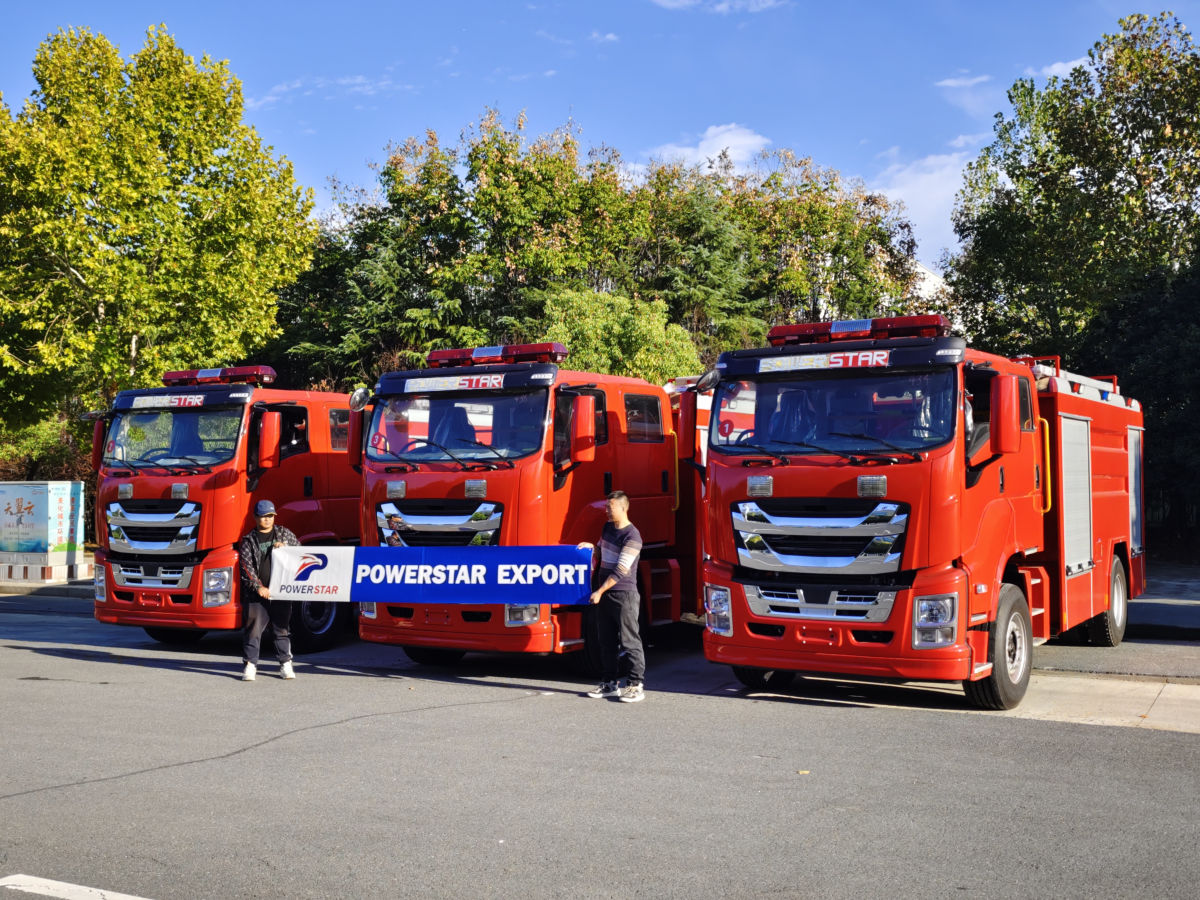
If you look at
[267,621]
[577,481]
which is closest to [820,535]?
[577,481]

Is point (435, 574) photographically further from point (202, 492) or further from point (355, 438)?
point (202, 492)

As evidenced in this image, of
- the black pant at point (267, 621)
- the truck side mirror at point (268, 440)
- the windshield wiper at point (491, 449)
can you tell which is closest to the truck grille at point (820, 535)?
the windshield wiper at point (491, 449)

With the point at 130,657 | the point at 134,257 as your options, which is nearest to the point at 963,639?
the point at 130,657

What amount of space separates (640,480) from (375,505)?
2.74 m

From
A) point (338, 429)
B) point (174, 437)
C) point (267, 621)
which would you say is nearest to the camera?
point (267, 621)

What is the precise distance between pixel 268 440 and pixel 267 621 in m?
2.36

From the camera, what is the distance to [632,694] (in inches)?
409

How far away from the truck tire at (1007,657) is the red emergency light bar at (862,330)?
2217mm

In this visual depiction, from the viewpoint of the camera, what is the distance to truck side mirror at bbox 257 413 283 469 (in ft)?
44.5

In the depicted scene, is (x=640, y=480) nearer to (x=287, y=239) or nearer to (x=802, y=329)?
(x=802, y=329)

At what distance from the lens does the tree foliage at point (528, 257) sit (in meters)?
36.6

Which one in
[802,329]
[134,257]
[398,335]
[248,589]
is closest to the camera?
[802,329]

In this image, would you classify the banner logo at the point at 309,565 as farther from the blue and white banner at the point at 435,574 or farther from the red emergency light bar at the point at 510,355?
the red emergency light bar at the point at 510,355

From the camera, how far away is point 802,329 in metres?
10.5
